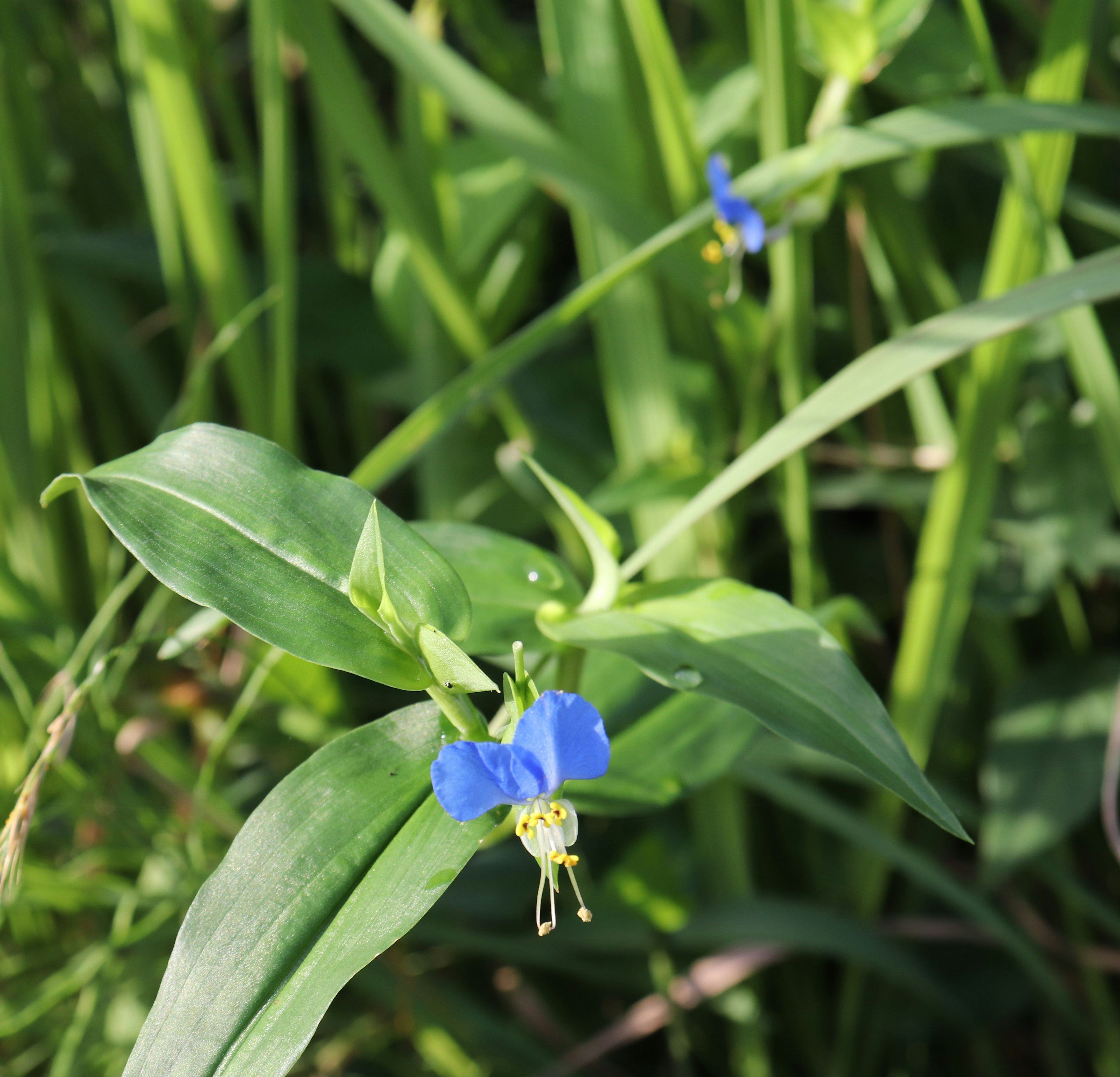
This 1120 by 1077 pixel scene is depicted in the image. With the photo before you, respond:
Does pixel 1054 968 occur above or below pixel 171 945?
below

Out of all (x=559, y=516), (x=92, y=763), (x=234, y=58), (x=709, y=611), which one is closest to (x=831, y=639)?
(x=709, y=611)

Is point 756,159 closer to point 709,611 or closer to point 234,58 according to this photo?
point 709,611

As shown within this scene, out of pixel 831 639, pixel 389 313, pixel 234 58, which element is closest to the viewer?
pixel 831 639

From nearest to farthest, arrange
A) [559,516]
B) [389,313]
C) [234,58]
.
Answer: [559,516] → [389,313] → [234,58]

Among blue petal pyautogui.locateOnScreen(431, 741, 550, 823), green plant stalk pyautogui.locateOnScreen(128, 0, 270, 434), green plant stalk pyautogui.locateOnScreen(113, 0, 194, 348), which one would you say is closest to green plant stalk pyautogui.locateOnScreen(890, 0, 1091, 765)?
blue petal pyautogui.locateOnScreen(431, 741, 550, 823)

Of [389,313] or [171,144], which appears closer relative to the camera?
[171,144]

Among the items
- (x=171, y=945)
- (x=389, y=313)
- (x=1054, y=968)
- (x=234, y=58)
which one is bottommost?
(x=1054, y=968)

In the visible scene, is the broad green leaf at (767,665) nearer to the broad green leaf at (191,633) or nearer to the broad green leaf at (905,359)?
the broad green leaf at (905,359)
